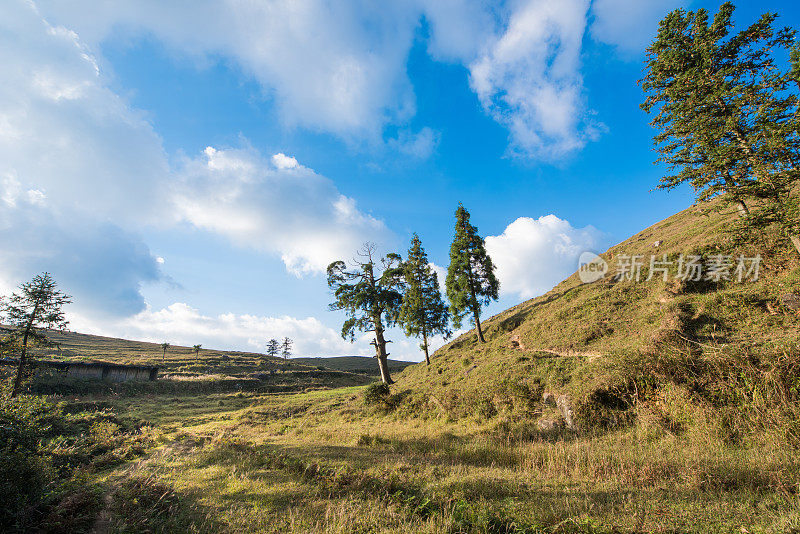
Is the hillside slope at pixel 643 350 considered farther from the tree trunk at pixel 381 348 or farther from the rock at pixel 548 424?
the tree trunk at pixel 381 348

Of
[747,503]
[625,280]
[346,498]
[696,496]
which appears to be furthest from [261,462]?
[625,280]

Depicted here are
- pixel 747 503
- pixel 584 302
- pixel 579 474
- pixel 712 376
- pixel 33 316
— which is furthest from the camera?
pixel 33 316

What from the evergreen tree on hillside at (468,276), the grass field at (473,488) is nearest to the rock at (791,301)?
the grass field at (473,488)

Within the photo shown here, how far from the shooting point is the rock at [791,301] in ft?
40.4

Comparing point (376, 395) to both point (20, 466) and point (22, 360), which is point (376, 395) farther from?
point (22, 360)

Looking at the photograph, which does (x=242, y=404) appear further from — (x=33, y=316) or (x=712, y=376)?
(x=712, y=376)

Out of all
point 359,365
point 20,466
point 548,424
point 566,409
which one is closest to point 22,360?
point 20,466

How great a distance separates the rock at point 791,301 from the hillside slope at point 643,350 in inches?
1.0

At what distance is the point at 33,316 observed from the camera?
88.6 feet

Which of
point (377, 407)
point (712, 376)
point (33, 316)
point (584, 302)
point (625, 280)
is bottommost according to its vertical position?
point (377, 407)

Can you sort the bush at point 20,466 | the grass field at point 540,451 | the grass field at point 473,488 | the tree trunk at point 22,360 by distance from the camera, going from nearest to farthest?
the grass field at point 473,488 < the grass field at point 540,451 < the bush at point 20,466 < the tree trunk at point 22,360

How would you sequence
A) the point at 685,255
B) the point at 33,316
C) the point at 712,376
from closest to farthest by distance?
the point at 712,376 < the point at 685,255 < the point at 33,316

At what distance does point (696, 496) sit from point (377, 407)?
740 inches

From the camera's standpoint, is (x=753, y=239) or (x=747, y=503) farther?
(x=753, y=239)
